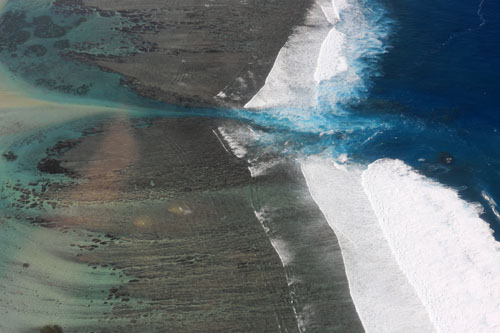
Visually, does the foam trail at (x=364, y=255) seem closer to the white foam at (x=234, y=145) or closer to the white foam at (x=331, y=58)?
the white foam at (x=234, y=145)

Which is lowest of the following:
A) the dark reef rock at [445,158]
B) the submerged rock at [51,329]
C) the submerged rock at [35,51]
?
the submerged rock at [51,329]

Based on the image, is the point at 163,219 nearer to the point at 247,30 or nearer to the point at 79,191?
the point at 79,191

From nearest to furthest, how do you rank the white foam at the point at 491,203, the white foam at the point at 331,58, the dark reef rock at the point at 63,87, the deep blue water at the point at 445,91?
1. the white foam at the point at 491,203
2. the deep blue water at the point at 445,91
3. the dark reef rock at the point at 63,87
4. the white foam at the point at 331,58

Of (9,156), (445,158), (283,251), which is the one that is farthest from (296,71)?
(9,156)

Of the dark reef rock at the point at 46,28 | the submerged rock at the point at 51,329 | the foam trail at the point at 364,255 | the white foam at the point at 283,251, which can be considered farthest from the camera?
the dark reef rock at the point at 46,28

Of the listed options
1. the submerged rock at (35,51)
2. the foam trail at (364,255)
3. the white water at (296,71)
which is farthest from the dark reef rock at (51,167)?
the foam trail at (364,255)

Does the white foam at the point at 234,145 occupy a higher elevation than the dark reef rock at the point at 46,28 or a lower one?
lower

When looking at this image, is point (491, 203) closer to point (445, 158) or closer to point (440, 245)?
point (445, 158)

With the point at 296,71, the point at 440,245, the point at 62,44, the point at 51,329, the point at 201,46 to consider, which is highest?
the point at 201,46
